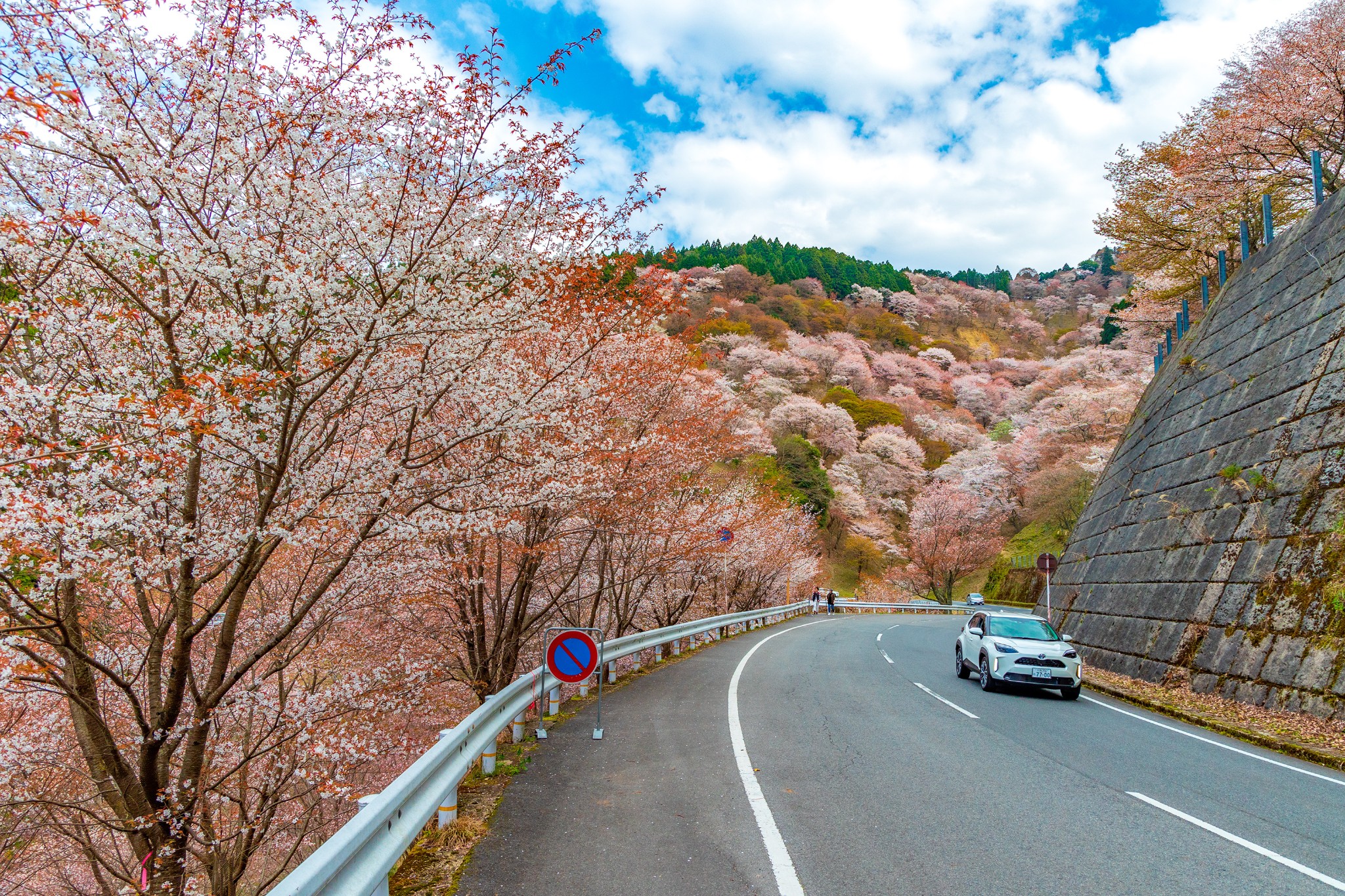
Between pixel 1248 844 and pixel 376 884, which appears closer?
pixel 376 884

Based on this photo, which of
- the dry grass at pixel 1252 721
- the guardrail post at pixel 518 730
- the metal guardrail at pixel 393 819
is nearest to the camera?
the metal guardrail at pixel 393 819

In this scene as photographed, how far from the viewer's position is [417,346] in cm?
739

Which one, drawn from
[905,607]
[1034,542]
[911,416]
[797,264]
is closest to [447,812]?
[905,607]

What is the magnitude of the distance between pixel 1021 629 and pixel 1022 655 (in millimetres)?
1277

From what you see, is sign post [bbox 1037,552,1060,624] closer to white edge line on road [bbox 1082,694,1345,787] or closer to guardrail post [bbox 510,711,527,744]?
white edge line on road [bbox 1082,694,1345,787]

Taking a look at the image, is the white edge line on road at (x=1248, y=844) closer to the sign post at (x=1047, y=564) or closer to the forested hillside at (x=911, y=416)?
the forested hillside at (x=911, y=416)

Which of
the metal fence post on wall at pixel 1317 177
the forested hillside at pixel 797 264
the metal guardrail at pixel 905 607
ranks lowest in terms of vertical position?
the metal guardrail at pixel 905 607

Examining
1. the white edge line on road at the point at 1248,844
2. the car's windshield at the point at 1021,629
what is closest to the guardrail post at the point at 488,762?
the white edge line on road at the point at 1248,844

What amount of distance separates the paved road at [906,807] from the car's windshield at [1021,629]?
2.36m

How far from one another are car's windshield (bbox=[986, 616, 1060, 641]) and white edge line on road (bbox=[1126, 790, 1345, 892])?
23.1 ft

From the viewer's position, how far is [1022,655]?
1223 cm

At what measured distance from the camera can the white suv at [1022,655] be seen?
1209 cm

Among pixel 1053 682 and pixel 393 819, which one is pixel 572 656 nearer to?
pixel 393 819

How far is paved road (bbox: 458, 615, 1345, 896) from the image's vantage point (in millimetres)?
4453
